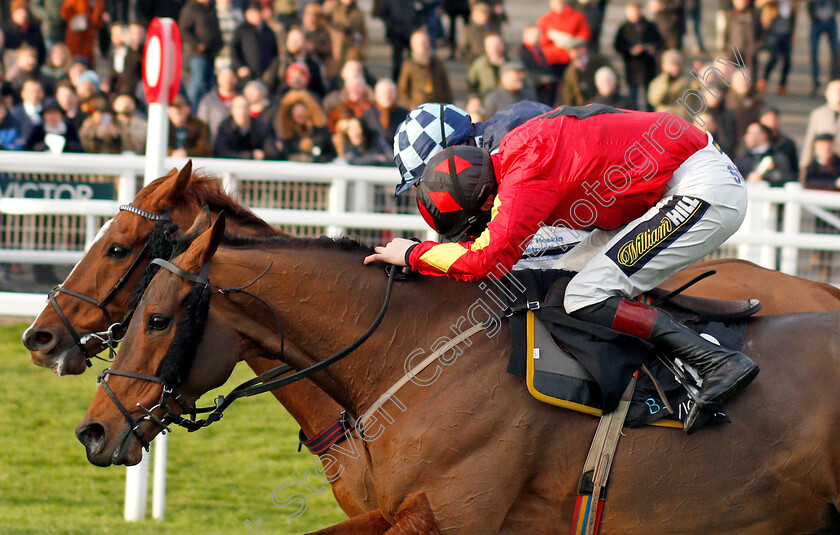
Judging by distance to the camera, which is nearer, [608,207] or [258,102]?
[608,207]

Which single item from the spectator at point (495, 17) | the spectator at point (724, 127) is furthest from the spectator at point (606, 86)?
the spectator at point (495, 17)

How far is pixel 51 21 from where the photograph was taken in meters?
12.5

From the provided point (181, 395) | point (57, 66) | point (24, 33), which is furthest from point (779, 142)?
point (181, 395)

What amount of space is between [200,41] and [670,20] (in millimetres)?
6417

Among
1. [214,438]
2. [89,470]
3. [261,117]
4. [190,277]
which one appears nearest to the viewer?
[190,277]

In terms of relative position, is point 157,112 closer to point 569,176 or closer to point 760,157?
point 569,176

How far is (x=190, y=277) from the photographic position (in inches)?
136

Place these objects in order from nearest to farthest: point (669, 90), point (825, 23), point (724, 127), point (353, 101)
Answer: point (353, 101) → point (669, 90) → point (724, 127) → point (825, 23)

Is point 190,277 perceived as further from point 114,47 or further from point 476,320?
point 114,47

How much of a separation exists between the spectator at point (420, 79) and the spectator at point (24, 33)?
13.2 feet

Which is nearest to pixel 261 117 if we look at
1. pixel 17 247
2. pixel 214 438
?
pixel 17 247

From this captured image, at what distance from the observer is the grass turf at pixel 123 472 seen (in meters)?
5.73

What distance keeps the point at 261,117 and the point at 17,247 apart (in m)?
3.17

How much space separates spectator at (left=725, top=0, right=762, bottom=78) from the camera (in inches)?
572
